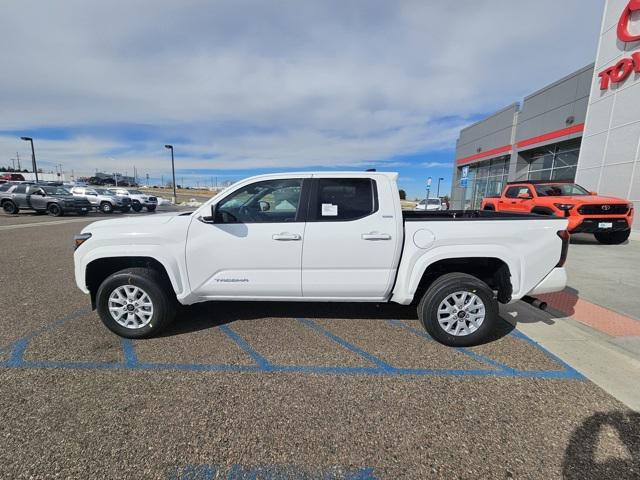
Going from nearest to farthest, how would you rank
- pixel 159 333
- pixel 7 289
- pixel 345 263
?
pixel 345 263 < pixel 159 333 < pixel 7 289

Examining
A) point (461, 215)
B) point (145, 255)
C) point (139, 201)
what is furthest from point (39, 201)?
point (461, 215)

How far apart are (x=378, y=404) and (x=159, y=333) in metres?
2.56

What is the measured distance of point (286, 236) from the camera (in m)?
3.25

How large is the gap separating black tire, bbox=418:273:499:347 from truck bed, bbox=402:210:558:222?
671mm

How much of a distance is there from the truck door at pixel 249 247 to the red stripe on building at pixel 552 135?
790 inches

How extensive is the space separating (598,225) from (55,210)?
958 inches

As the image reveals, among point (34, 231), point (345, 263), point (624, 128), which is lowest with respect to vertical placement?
point (34, 231)

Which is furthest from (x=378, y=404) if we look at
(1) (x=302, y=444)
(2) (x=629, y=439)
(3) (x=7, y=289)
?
(3) (x=7, y=289)

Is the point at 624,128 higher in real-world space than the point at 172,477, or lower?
higher

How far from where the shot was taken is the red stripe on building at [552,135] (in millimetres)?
16875

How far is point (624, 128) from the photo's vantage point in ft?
38.7

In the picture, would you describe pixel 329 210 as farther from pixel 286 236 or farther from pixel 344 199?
pixel 286 236

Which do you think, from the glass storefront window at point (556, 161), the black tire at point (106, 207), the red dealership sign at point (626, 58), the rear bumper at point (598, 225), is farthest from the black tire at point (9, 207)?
the glass storefront window at point (556, 161)

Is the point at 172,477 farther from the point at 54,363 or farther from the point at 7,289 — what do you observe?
the point at 7,289
